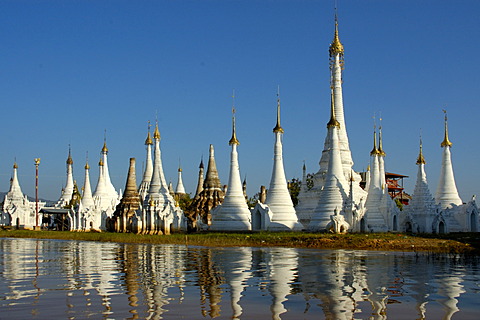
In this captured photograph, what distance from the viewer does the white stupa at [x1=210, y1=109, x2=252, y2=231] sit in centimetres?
4373

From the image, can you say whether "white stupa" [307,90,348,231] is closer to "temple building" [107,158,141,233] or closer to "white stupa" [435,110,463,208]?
"white stupa" [435,110,463,208]

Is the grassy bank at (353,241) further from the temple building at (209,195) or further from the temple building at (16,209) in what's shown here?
the temple building at (16,209)

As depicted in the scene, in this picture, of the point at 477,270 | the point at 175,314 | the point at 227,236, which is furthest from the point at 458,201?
the point at 175,314

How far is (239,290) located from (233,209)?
104 feet

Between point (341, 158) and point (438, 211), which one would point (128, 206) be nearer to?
point (341, 158)

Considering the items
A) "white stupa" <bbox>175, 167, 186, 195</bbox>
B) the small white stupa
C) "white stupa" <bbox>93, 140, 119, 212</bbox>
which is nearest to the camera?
the small white stupa

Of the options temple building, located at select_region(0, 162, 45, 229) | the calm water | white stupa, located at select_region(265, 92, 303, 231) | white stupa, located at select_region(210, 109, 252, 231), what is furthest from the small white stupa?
the calm water

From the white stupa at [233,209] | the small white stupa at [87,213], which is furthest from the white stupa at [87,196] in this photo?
the white stupa at [233,209]

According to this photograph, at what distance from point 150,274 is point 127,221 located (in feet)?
151

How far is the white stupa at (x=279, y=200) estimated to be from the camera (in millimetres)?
41250

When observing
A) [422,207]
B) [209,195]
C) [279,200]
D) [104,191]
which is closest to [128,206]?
[209,195]

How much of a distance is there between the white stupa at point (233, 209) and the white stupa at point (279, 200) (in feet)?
8.41

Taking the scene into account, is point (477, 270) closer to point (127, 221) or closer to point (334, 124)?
point (334, 124)

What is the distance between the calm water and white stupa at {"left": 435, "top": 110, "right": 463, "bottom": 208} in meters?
26.9
